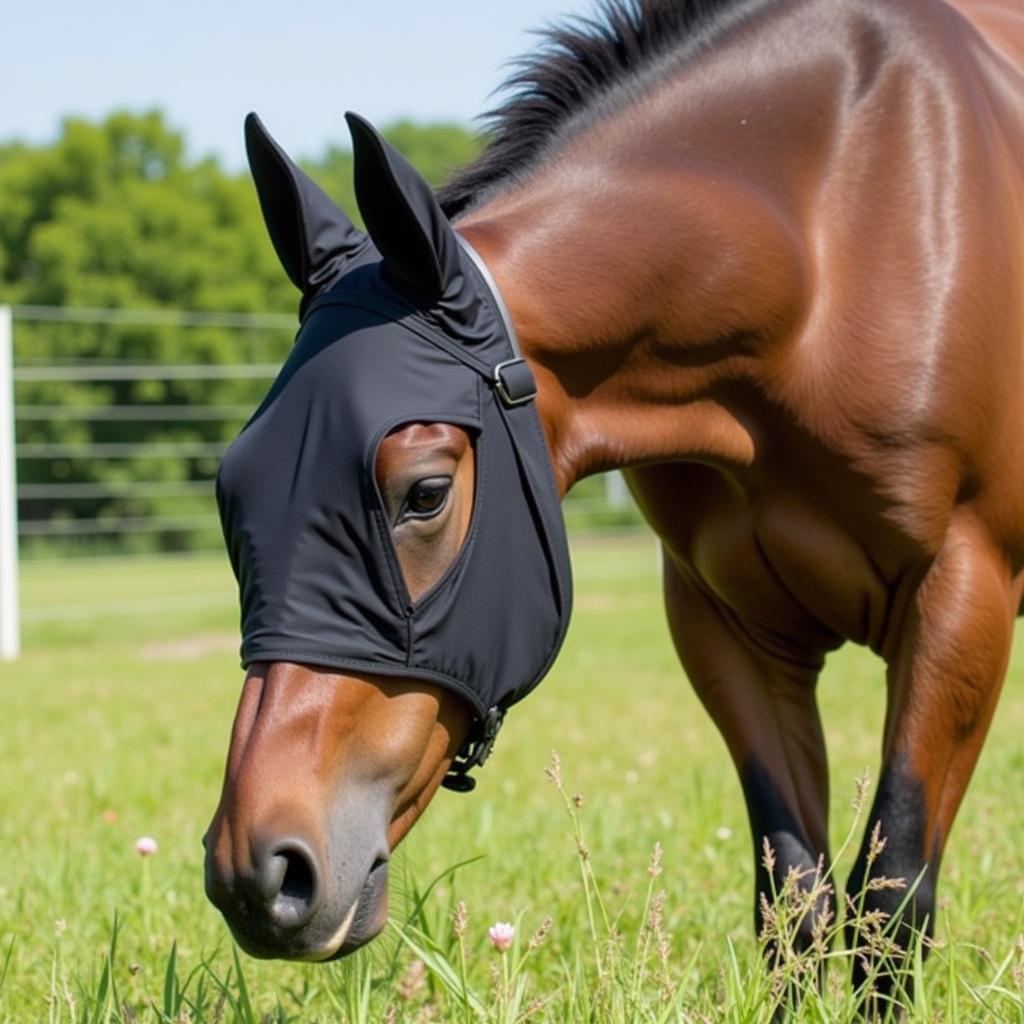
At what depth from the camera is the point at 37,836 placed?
15.0ft

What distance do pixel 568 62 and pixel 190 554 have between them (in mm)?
23602

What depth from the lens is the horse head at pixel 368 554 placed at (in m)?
1.99

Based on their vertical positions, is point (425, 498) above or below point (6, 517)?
above

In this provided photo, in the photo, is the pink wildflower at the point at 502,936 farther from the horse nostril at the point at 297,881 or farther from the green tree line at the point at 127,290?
the green tree line at the point at 127,290

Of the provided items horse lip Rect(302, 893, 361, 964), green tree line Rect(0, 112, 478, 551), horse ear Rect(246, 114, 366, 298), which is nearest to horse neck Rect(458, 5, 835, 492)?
horse ear Rect(246, 114, 366, 298)

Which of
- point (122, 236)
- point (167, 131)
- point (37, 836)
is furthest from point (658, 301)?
point (167, 131)

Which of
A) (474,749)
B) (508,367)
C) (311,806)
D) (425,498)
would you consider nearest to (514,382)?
(508,367)

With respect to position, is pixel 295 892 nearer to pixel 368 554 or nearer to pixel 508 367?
pixel 368 554

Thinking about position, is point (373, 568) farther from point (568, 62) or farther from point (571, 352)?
point (568, 62)

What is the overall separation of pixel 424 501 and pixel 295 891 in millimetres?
532

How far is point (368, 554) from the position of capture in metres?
2.08

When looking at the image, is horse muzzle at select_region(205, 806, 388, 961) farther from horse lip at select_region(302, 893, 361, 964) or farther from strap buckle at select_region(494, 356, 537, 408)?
strap buckle at select_region(494, 356, 537, 408)

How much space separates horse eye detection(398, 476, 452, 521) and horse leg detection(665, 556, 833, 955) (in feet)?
3.40

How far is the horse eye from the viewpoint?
2102mm
